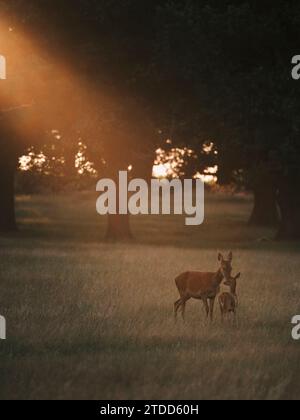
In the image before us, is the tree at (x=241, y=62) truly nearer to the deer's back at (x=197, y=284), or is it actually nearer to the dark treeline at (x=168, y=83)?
the dark treeline at (x=168, y=83)

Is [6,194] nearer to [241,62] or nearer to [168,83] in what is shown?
[168,83]

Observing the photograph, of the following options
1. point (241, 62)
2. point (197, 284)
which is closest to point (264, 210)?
point (241, 62)

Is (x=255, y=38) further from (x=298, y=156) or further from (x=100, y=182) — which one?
(x=100, y=182)

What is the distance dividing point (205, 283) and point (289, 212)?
2783cm

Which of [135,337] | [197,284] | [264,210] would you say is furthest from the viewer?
[264,210]

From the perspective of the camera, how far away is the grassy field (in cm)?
1020

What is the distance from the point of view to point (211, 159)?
4353cm

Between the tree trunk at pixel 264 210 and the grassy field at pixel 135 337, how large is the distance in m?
36.5

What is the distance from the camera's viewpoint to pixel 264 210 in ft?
210

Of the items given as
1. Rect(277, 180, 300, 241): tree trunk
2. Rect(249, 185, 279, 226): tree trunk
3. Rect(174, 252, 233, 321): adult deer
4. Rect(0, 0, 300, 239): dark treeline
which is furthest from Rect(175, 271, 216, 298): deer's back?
Rect(249, 185, 279, 226): tree trunk

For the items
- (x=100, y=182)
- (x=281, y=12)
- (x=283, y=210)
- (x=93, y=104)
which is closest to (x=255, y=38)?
(x=281, y=12)

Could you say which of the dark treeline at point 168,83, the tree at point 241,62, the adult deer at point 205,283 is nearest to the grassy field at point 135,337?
the adult deer at point 205,283

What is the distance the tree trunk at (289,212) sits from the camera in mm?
40656
